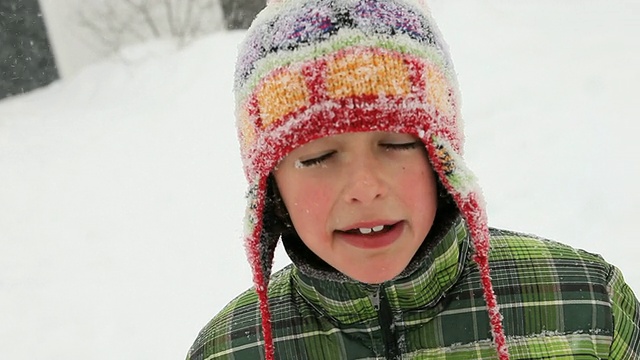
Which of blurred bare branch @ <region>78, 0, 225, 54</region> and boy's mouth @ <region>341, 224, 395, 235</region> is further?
blurred bare branch @ <region>78, 0, 225, 54</region>

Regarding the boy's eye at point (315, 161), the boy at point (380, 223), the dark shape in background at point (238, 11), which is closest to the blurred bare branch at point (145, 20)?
the dark shape in background at point (238, 11)

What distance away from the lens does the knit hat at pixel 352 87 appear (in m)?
0.94

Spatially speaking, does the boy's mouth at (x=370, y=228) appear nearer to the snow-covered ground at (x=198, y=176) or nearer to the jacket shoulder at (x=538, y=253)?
the jacket shoulder at (x=538, y=253)

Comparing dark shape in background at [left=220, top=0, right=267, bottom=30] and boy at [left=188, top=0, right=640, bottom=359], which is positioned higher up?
dark shape in background at [left=220, top=0, right=267, bottom=30]

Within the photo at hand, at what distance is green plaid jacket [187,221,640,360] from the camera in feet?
3.61

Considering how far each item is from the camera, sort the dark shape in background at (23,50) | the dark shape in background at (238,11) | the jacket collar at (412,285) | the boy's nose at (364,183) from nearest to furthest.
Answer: the boy's nose at (364,183), the jacket collar at (412,285), the dark shape in background at (23,50), the dark shape in background at (238,11)

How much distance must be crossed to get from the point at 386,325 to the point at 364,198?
0.30 m

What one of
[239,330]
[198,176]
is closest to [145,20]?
[198,176]

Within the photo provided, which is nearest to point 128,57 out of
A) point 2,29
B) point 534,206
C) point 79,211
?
point 2,29

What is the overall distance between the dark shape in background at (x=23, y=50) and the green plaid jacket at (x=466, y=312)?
7495 millimetres

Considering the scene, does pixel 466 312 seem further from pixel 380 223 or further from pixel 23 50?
pixel 23 50

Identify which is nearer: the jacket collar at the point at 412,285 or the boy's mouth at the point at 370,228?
the boy's mouth at the point at 370,228

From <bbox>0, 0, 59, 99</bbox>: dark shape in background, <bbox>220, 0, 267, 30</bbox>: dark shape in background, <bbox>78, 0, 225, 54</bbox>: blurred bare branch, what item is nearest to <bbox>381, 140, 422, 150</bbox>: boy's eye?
<bbox>220, 0, 267, 30</bbox>: dark shape in background

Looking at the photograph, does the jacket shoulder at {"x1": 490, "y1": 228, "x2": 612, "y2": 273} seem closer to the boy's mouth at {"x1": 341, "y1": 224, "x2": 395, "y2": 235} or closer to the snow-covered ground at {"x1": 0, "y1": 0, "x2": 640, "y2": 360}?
the boy's mouth at {"x1": 341, "y1": 224, "x2": 395, "y2": 235}
